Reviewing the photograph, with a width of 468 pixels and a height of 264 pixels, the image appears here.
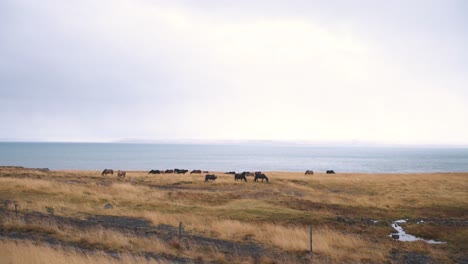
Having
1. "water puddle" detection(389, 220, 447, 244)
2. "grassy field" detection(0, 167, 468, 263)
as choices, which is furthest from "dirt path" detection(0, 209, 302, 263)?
"water puddle" detection(389, 220, 447, 244)

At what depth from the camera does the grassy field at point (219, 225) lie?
15.4 metres

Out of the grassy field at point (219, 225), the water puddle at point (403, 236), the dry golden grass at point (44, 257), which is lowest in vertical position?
the water puddle at point (403, 236)

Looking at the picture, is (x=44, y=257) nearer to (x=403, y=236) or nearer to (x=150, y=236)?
(x=150, y=236)

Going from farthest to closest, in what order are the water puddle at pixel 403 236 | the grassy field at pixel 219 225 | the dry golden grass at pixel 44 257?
1. the water puddle at pixel 403 236
2. the grassy field at pixel 219 225
3. the dry golden grass at pixel 44 257

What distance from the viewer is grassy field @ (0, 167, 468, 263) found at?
15398 millimetres

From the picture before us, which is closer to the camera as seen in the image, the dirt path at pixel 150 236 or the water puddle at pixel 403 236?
the dirt path at pixel 150 236

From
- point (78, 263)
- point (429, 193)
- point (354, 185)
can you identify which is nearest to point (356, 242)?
point (78, 263)

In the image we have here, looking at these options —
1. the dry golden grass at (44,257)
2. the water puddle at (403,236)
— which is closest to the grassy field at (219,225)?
the dry golden grass at (44,257)

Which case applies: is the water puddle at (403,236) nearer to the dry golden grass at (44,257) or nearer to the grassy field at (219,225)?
the grassy field at (219,225)

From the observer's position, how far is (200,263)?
14.2m

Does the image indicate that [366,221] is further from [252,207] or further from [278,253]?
[278,253]

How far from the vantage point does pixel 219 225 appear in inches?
856

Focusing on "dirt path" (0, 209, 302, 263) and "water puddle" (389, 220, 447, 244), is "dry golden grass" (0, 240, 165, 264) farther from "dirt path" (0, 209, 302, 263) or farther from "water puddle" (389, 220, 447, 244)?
"water puddle" (389, 220, 447, 244)

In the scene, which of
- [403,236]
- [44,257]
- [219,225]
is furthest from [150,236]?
[403,236]
